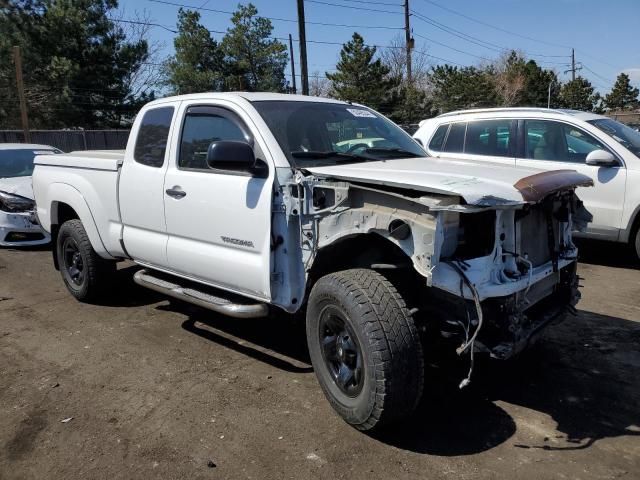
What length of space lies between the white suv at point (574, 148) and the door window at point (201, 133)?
9.49 ft

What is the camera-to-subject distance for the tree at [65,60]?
28.7 metres

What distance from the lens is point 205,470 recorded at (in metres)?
3.01

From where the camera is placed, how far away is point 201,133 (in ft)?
14.6

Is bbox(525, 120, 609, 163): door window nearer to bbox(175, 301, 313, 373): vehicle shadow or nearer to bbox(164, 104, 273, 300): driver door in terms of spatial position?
bbox(175, 301, 313, 373): vehicle shadow

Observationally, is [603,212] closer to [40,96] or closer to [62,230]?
[62,230]

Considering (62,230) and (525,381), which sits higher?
(62,230)

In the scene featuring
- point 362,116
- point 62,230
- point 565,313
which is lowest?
point 565,313

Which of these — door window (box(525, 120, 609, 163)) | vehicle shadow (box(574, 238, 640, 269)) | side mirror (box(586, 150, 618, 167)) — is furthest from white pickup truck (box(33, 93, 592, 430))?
vehicle shadow (box(574, 238, 640, 269))

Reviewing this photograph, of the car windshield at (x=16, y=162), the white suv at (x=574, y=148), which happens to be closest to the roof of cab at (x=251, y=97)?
the white suv at (x=574, y=148)

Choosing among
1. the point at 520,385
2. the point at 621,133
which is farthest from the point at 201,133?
the point at 621,133

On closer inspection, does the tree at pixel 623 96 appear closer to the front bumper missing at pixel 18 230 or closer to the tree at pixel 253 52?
the tree at pixel 253 52

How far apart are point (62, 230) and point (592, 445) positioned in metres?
5.26

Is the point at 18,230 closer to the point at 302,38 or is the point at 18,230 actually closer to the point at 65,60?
the point at 302,38

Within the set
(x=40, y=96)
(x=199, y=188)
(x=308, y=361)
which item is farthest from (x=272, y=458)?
(x=40, y=96)
